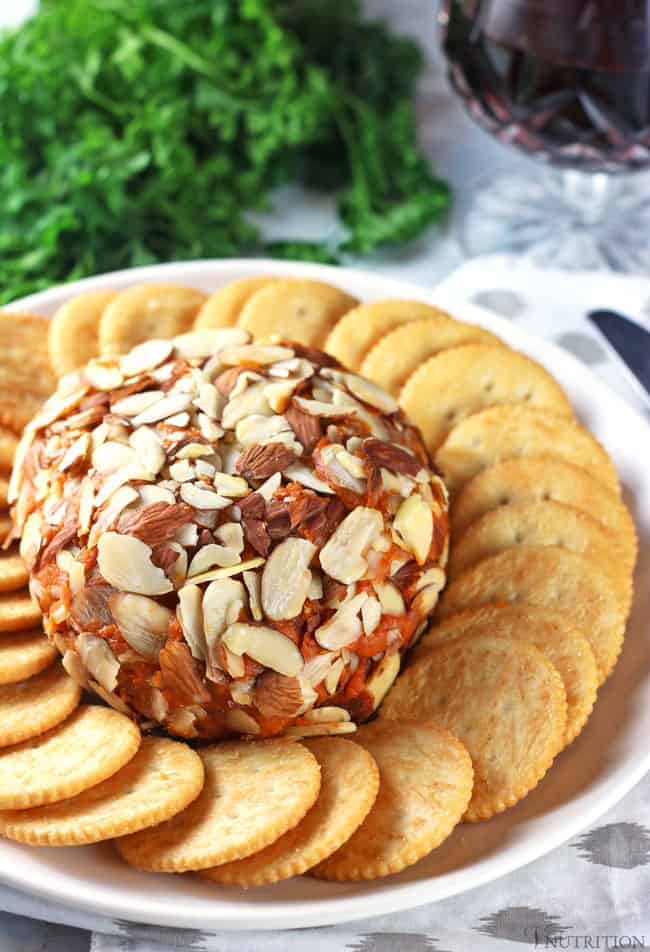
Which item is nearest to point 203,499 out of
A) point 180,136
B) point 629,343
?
point 629,343

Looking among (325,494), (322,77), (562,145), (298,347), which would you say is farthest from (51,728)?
(322,77)

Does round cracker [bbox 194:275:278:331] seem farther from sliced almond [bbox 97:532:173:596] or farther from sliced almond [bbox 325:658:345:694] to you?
sliced almond [bbox 325:658:345:694]

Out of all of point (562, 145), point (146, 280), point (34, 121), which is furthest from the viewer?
point (34, 121)

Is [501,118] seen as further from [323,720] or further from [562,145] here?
[323,720]

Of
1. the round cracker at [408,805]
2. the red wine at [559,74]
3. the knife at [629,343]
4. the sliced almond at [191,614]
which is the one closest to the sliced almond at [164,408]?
the sliced almond at [191,614]

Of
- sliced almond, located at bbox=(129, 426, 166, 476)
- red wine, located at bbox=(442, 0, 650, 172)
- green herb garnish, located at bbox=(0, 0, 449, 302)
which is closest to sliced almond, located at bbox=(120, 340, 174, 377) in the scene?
sliced almond, located at bbox=(129, 426, 166, 476)
